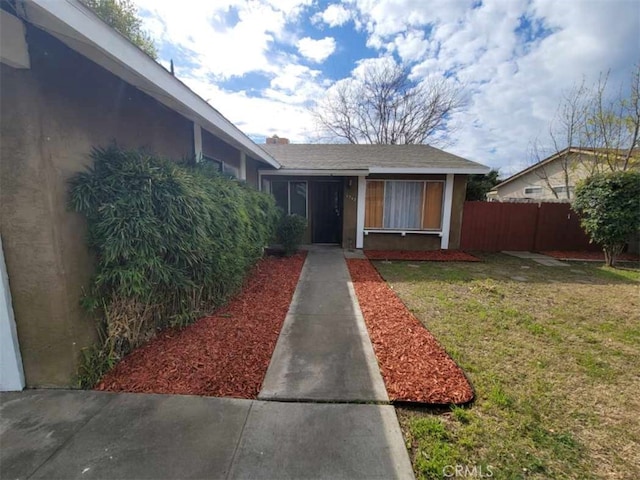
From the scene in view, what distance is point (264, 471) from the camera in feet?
5.24

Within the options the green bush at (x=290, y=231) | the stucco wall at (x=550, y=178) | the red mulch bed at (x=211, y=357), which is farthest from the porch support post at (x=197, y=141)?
the stucco wall at (x=550, y=178)

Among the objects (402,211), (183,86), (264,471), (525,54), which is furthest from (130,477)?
(525,54)

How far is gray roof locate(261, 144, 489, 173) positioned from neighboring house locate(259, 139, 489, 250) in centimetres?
3

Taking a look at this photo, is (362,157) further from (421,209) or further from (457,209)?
(457,209)

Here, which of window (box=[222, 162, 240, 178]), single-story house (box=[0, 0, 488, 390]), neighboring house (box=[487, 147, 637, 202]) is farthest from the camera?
neighboring house (box=[487, 147, 637, 202])

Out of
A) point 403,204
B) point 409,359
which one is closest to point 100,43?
point 409,359

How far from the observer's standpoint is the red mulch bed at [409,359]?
2.29 meters

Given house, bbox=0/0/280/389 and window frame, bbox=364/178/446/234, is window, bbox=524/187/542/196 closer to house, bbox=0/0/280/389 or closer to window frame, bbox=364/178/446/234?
window frame, bbox=364/178/446/234

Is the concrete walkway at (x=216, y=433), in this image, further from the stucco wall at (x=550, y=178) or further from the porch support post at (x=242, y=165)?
the stucco wall at (x=550, y=178)

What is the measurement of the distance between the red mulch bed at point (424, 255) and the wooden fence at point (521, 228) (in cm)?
120

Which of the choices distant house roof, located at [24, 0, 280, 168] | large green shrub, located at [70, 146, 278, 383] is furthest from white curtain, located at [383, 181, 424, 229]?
distant house roof, located at [24, 0, 280, 168]

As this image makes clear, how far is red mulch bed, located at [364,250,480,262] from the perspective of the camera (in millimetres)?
7887

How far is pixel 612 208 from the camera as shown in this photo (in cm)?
714

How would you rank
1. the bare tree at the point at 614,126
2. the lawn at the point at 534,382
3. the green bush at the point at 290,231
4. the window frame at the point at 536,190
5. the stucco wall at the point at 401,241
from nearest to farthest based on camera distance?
the lawn at the point at 534,382 → the green bush at the point at 290,231 → the stucco wall at the point at 401,241 → the bare tree at the point at 614,126 → the window frame at the point at 536,190
